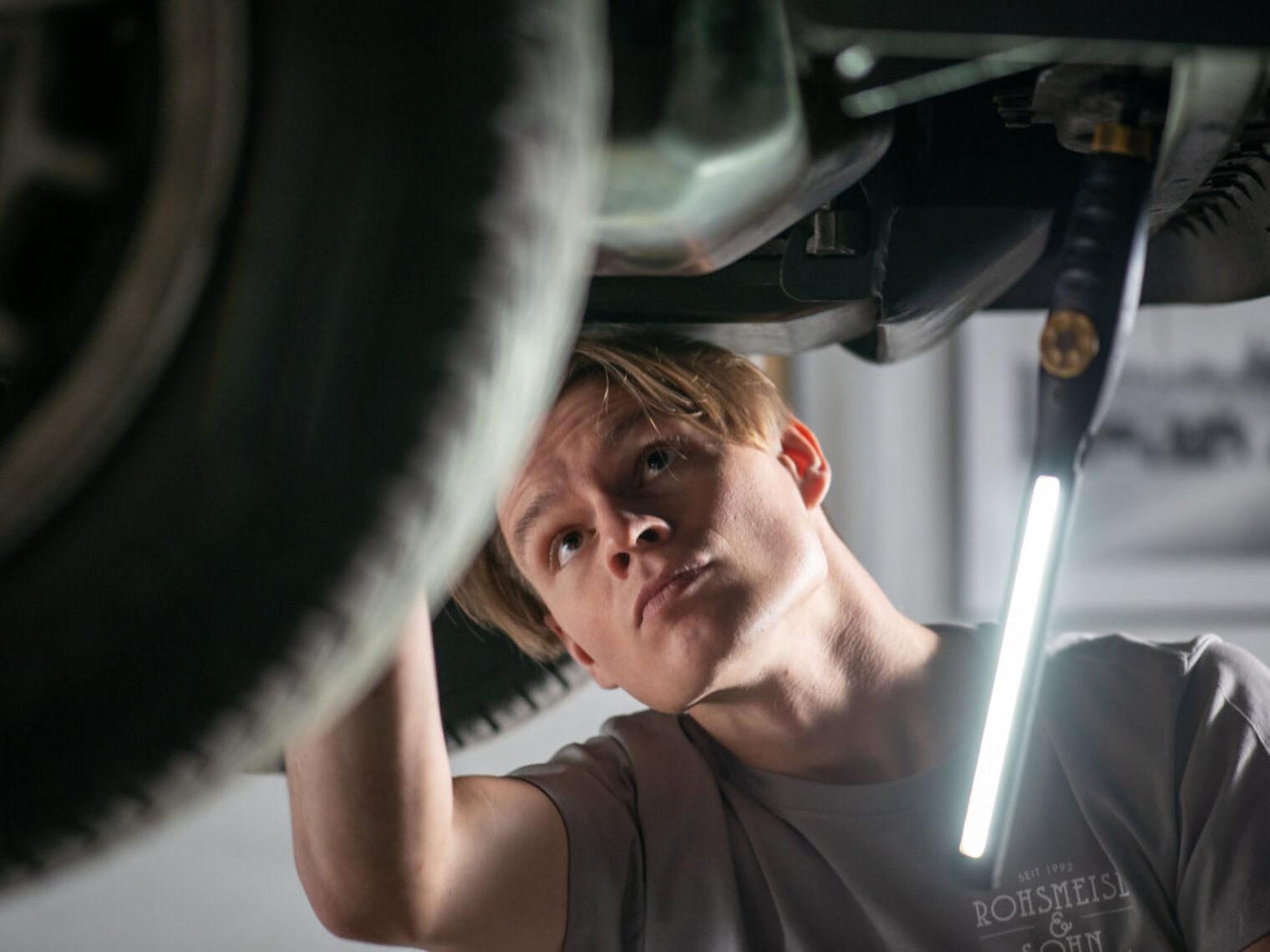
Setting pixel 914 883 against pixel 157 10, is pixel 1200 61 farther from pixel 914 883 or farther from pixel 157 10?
pixel 914 883

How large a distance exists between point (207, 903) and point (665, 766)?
5.27ft

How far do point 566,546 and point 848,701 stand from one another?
237 mm

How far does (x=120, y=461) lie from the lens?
0.28 metres

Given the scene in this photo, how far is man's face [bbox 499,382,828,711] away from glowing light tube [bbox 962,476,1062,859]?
0.32 meters

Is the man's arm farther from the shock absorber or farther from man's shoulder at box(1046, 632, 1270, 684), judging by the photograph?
man's shoulder at box(1046, 632, 1270, 684)

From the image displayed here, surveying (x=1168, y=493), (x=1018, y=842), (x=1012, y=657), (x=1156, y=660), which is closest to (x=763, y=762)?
(x=1018, y=842)

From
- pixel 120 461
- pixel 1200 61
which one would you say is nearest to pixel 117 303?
pixel 120 461

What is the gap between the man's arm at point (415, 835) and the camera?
55cm

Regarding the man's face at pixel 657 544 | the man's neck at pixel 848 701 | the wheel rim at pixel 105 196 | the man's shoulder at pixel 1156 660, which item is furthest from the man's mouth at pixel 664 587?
the wheel rim at pixel 105 196

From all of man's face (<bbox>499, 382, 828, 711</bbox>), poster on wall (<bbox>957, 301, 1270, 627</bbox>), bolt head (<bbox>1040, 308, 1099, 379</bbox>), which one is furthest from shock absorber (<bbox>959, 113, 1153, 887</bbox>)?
poster on wall (<bbox>957, 301, 1270, 627</bbox>)

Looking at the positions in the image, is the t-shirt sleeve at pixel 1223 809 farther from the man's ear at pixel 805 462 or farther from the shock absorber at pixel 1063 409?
the shock absorber at pixel 1063 409

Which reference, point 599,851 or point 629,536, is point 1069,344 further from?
point 599,851

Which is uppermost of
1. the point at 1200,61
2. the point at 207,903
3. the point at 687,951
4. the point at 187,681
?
the point at 1200,61

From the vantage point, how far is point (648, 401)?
32.4 inches
